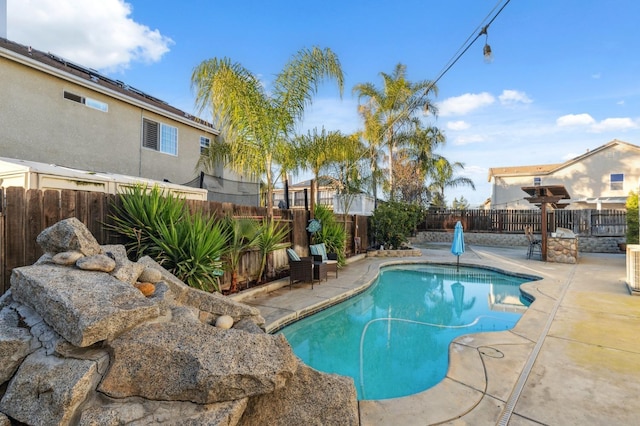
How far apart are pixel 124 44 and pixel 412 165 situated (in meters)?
18.9

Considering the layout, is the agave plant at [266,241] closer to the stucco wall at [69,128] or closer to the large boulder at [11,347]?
the large boulder at [11,347]

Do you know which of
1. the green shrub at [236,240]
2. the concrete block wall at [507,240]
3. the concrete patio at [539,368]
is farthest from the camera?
the concrete block wall at [507,240]

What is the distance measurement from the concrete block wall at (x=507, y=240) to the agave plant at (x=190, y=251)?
1782cm

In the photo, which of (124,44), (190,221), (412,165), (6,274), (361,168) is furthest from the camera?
(412,165)

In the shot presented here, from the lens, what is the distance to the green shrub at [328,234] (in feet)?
32.7

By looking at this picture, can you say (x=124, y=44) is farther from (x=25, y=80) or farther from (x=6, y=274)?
(x=6, y=274)

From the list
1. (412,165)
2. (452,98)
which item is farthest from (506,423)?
(412,165)

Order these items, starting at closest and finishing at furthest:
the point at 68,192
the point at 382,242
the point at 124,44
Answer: the point at 68,192 → the point at 124,44 → the point at 382,242

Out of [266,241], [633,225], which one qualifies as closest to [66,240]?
Result: [266,241]

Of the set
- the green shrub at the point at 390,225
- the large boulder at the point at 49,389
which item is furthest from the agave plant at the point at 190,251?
the green shrub at the point at 390,225

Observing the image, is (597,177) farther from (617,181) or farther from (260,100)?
(260,100)

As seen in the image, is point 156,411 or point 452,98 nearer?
point 156,411

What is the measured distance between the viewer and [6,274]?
12.5ft

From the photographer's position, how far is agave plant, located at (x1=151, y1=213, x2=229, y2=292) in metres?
5.14
